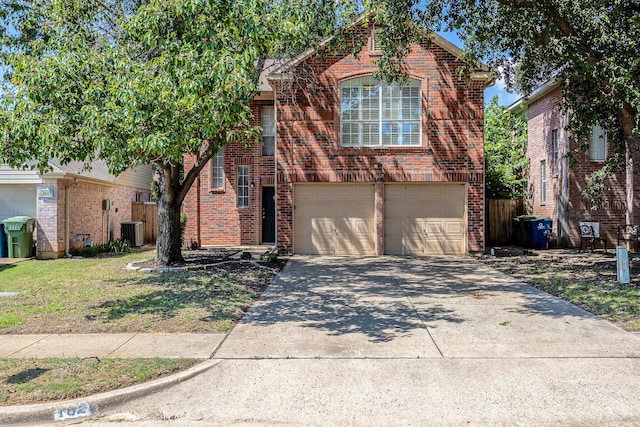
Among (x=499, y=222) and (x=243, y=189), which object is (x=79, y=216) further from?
(x=499, y=222)

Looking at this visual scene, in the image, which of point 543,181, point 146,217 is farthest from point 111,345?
point 543,181

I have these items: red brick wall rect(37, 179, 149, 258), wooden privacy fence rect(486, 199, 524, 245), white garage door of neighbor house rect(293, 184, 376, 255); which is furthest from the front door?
wooden privacy fence rect(486, 199, 524, 245)

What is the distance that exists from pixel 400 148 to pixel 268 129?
17.0 feet

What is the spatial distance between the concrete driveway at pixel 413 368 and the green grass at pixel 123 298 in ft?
2.55

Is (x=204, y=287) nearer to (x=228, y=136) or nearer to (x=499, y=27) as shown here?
(x=228, y=136)

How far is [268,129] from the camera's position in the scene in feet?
56.4

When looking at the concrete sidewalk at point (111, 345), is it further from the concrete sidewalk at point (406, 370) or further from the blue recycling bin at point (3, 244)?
the blue recycling bin at point (3, 244)

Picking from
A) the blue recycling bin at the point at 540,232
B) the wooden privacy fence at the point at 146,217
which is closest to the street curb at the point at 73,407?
the blue recycling bin at the point at 540,232

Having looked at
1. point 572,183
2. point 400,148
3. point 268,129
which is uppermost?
point 268,129

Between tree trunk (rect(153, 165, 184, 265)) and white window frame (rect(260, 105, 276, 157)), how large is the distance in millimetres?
5514

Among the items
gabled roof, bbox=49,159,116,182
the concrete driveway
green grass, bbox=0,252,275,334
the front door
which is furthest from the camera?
the front door

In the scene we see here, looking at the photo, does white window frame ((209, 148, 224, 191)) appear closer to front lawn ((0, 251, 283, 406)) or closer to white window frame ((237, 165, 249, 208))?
white window frame ((237, 165, 249, 208))

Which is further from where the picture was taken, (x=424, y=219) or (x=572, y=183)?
(x=572, y=183)

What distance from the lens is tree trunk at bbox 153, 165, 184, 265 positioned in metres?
11.9
